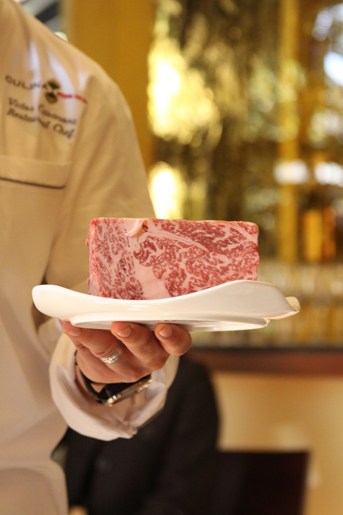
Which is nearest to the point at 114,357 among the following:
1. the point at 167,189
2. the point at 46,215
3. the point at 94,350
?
the point at 94,350

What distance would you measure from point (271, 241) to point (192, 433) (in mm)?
1554

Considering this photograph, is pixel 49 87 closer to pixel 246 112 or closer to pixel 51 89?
pixel 51 89

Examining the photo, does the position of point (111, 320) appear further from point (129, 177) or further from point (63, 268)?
point (129, 177)

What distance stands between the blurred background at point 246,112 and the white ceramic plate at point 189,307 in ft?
10.6

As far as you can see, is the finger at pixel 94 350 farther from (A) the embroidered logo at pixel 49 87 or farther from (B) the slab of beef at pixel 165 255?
(A) the embroidered logo at pixel 49 87

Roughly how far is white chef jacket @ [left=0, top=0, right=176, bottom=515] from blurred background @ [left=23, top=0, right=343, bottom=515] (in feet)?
9.24

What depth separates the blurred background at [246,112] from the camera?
4.36 metres

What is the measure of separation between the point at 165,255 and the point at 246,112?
352cm

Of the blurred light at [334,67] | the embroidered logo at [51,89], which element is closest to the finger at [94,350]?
the embroidered logo at [51,89]

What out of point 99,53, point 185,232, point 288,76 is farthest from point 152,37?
point 185,232

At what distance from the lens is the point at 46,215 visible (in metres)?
1.42

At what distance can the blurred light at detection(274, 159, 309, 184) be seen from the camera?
4551mm

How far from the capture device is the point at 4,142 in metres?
1.43

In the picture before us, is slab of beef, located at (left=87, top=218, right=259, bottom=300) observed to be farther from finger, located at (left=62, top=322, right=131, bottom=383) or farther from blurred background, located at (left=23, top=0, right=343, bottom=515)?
blurred background, located at (left=23, top=0, right=343, bottom=515)
